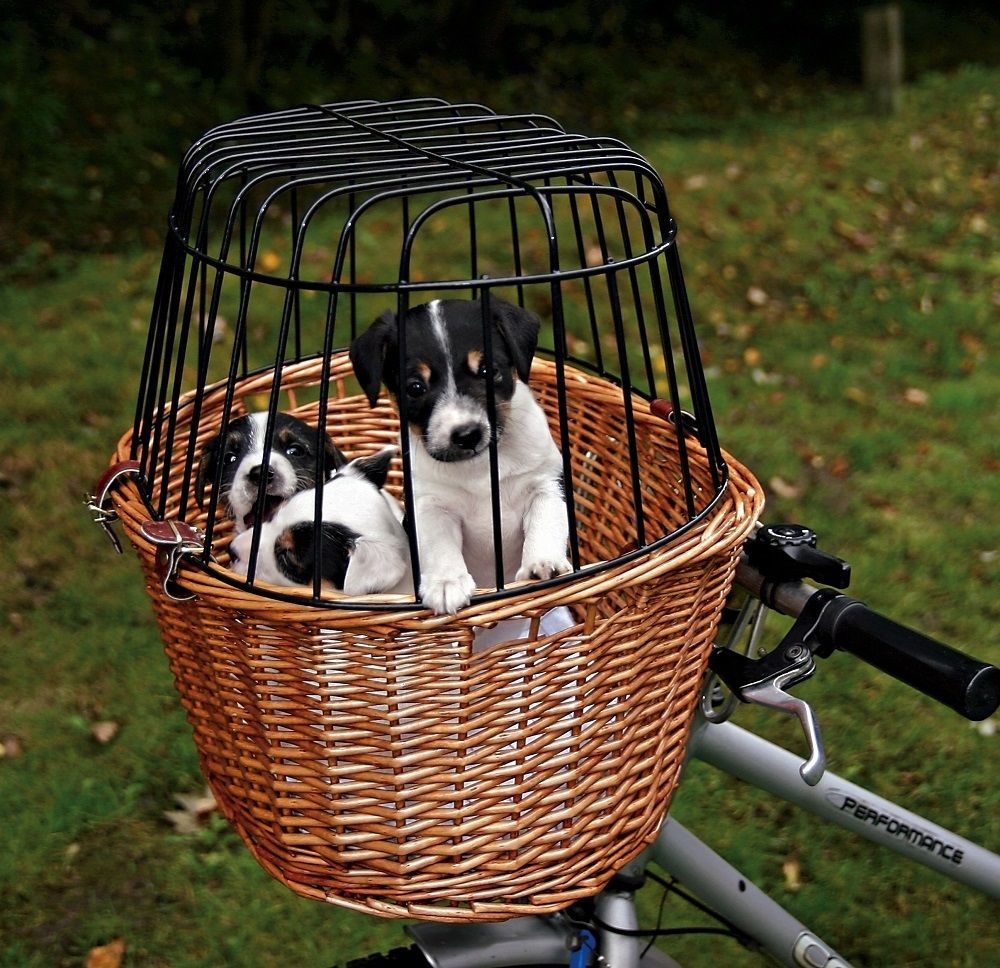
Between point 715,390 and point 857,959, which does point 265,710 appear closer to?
point 857,959

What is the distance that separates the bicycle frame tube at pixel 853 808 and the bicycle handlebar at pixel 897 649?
31cm

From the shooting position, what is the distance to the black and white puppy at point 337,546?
2.17 meters

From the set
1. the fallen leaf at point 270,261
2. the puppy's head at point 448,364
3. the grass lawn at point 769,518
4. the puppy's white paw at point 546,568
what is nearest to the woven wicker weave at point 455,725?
the puppy's white paw at point 546,568

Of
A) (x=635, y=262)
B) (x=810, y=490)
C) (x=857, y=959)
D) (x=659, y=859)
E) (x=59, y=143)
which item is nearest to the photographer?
(x=635, y=262)

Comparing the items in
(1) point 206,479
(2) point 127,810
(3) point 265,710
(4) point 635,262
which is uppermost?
(4) point 635,262

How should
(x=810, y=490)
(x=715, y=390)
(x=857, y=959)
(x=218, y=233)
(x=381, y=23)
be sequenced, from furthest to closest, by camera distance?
1. (x=381, y=23)
2. (x=218, y=233)
3. (x=715, y=390)
4. (x=810, y=490)
5. (x=857, y=959)

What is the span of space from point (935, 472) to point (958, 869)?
3075mm

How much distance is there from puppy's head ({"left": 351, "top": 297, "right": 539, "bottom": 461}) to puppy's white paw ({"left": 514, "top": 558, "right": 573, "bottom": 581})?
0.81 ft

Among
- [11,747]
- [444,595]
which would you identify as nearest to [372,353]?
[444,595]

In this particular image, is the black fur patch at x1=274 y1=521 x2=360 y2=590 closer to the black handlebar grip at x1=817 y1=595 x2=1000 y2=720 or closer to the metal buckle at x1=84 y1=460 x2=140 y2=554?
the metal buckle at x1=84 y1=460 x2=140 y2=554

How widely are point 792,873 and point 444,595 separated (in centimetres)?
184

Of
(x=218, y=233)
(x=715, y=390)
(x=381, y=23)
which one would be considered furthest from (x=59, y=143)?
(x=715, y=390)

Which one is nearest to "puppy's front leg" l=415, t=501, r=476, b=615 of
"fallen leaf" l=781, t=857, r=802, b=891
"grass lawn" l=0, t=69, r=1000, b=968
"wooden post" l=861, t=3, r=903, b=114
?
"grass lawn" l=0, t=69, r=1000, b=968

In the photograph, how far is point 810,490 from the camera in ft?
14.9
